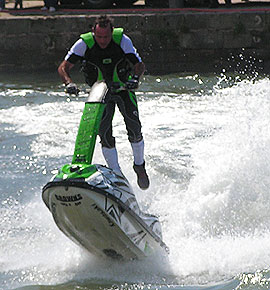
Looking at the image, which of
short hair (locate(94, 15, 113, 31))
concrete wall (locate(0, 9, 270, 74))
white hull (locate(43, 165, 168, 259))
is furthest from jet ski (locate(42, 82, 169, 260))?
concrete wall (locate(0, 9, 270, 74))

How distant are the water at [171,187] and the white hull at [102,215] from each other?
0.25m

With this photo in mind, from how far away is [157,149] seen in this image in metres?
9.95

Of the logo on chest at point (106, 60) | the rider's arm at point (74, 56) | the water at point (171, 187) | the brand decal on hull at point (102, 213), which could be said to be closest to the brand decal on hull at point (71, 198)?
the brand decal on hull at point (102, 213)

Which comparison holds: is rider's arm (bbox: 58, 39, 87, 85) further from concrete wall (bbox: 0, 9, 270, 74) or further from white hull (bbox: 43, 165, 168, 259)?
concrete wall (bbox: 0, 9, 270, 74)

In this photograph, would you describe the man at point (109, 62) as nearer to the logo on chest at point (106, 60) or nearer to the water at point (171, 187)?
the logo on chest at point (106, 60)

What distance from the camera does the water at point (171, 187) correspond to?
6.11 m

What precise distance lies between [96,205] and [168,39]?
1068 cm

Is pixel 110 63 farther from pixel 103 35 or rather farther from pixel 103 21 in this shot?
pixel 103 21

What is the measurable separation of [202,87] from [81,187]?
877cm

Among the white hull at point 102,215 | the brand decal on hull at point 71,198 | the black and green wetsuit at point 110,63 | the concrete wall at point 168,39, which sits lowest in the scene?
the concrete wall at point 168,39

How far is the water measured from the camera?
6.11 meters

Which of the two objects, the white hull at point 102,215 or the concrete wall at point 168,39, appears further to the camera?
the concrete wall at point 168,39

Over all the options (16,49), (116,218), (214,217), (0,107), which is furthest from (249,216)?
(16,49)

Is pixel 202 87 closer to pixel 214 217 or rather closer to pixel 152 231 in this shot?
pixel 214 217
